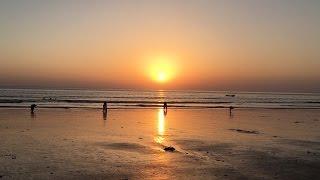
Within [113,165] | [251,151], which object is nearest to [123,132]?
[251,151]

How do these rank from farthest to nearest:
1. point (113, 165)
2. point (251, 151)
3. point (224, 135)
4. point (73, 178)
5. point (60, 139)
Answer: point (224, 135)
point (60, 139)
point (251, 151)
point (113, 165)
point (73, 178)

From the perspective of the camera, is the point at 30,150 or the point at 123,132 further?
the point at 123,132

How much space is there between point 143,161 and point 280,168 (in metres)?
5.28

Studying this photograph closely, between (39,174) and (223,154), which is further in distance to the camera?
(223,154)

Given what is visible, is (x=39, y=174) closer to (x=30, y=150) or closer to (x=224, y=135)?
(x=30, y=150)

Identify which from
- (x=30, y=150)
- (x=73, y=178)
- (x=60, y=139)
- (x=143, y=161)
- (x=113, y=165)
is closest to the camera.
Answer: (x=73, y=178)

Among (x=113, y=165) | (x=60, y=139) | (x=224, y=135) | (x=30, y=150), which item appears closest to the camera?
(x=113, y=165)

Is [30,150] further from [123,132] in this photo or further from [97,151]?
[123,132]

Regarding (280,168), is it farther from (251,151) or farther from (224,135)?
(224,135)

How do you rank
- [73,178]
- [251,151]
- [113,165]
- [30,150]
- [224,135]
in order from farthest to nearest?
[224,135] < [251,151] < [30,150] < [113,165] < [73,178]

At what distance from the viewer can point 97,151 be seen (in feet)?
61.9

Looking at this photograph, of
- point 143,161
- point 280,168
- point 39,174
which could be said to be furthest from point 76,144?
point 280,168

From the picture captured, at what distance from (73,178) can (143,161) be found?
13.0 ft

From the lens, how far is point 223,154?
18.6 m
